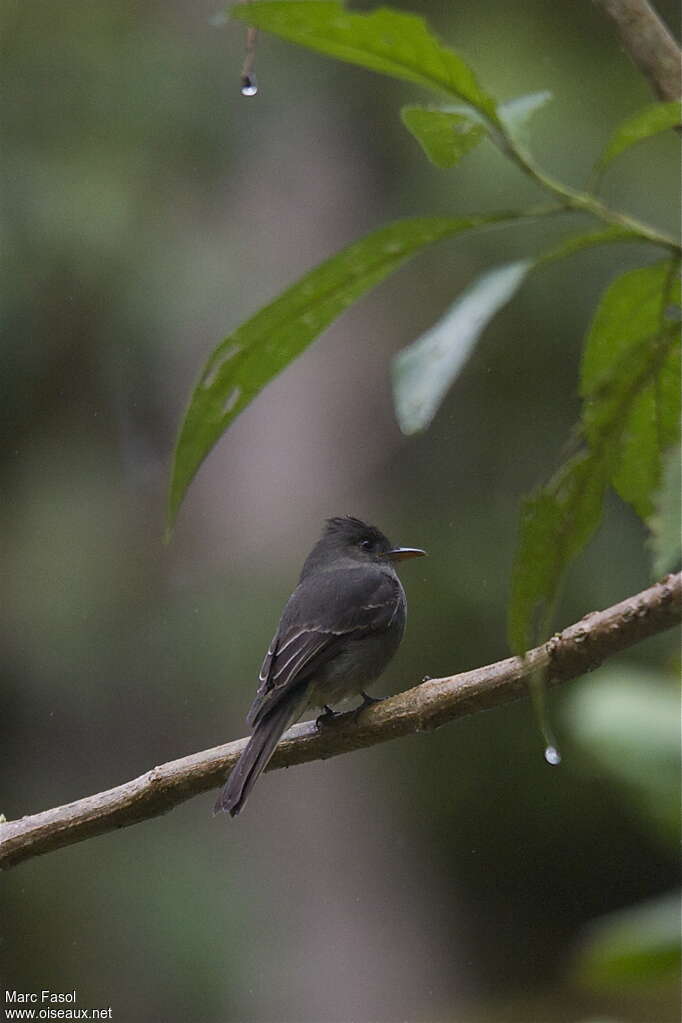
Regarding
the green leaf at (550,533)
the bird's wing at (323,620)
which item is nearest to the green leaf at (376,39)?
the green leaf at (550,533)

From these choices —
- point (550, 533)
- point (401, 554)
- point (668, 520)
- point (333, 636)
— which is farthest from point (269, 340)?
point (401, 554)

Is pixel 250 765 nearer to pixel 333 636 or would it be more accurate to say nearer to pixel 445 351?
pixel 333 636

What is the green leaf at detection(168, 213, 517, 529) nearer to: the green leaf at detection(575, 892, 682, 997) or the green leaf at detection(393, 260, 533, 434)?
the green leaf at detection(393, 260, 533, 434)

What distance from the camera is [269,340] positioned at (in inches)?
37.5

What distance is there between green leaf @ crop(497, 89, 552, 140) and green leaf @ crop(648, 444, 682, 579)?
0.94 ft

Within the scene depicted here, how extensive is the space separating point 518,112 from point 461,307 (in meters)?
0.17

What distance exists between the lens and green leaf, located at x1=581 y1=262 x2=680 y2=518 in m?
0.87

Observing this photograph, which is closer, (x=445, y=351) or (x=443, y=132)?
(x=445, y=351)

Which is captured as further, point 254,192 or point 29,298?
point 254,192

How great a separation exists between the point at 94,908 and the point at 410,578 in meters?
2.51

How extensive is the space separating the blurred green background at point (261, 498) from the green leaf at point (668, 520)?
5718 mm

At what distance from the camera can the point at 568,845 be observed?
8258mm

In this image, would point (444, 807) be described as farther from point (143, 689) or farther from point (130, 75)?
point (130, 75)

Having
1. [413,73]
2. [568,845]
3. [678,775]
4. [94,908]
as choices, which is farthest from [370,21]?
[568,845]
